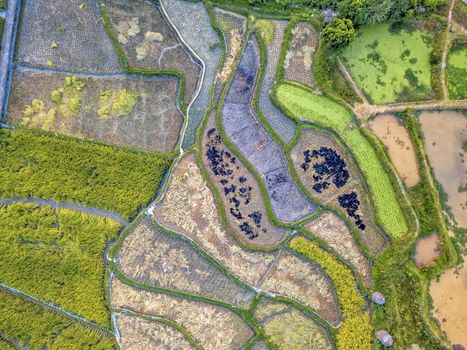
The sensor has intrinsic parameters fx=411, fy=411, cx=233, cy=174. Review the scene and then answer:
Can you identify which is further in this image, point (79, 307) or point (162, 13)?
point (162, 13)

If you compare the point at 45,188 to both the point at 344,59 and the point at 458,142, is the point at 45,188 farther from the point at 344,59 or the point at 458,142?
the point at 458,142

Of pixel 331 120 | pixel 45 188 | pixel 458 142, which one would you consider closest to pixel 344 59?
pixel 331 120

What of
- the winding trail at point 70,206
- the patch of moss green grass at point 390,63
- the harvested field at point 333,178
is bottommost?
the winding trail at point 70,206

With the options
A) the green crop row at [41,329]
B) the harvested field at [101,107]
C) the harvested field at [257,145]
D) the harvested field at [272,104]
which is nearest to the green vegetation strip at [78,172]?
the harvested field at [101,107]

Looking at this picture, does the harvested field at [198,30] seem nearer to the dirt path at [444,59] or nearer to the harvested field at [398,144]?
the harvested field at [398,144]

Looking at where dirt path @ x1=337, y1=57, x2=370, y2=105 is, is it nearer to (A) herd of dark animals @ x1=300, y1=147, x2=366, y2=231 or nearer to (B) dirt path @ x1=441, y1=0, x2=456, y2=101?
(A) herd of dark animals @ x1=300, y1=147, x2=366, y2=231

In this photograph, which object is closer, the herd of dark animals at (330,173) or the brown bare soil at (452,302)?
the brown bare soil at (452,302)

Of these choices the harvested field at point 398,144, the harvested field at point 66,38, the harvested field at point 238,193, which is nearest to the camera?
the harvested field at point 238,193
